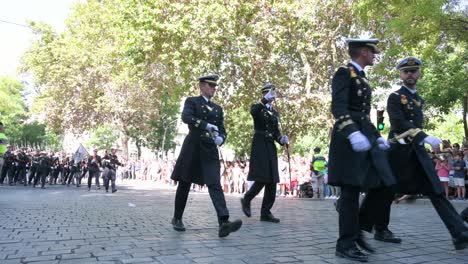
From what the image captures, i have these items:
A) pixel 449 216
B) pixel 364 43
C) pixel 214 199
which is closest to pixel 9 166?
pixel 214 199

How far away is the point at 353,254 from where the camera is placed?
14.5 feet

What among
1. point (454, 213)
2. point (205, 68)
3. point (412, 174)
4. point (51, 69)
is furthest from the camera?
point (51, 69)

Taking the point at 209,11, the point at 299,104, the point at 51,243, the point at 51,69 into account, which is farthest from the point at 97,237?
the point at 51,69

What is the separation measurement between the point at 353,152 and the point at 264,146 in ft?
9.68

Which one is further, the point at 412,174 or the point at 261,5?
the point at 261,5

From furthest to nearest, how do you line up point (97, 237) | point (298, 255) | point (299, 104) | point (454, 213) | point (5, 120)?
point (5, 120) → point (299, 104) → point (97, 237) → point (454, 213) → point (298, 255)

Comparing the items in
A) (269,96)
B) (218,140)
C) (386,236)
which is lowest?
(386,236)

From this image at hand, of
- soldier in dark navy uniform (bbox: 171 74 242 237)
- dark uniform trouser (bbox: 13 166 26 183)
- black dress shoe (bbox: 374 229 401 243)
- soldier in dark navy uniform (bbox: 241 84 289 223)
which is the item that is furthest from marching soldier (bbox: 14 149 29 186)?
black dress shoe (bbox: 374 229 401 243)

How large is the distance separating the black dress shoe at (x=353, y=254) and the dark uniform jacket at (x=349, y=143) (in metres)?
0.63

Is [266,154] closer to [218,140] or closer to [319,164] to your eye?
[218,140]

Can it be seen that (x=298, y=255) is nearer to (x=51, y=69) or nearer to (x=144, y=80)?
(x=144, y=80)

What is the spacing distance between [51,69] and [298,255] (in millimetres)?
36096

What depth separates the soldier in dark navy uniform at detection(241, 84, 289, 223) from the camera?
7.37 metres

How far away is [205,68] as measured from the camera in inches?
794
